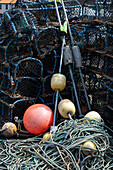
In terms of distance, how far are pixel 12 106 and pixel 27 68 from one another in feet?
2.75

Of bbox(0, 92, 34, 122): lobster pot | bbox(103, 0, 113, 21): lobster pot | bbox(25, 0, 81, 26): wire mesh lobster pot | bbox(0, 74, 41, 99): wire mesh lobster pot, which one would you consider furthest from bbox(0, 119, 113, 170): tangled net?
bbox(25, 0, 81, 26): wire mesh lobster pot

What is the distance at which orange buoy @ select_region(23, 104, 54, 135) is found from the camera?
14.7ft

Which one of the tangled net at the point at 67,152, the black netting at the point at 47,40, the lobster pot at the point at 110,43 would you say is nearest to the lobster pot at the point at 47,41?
the black netting at the point at 47,40

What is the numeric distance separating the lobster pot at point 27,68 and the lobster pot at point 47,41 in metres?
0.21

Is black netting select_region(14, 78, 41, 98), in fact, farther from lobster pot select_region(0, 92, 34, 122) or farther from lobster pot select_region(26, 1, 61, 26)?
lobster pot select_region(26, 1, 61, 26)

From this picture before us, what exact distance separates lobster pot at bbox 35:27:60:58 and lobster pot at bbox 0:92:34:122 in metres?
1.02

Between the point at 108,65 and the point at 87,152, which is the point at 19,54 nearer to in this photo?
the point at 108,65

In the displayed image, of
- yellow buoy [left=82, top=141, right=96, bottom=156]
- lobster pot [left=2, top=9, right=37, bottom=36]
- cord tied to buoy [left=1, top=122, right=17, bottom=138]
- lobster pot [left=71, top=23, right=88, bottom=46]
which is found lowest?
cord tied to buoy [left=1, top=122, right=17, bottom=138]

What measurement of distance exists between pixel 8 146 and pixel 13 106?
0.85 m

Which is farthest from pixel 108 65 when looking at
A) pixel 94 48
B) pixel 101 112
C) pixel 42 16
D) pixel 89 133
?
pixel 42 16

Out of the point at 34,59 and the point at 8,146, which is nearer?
the point at 8,146

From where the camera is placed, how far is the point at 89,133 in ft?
12.8

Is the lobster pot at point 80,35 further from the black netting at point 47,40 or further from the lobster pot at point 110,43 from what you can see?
the lobster pot at point 110,43

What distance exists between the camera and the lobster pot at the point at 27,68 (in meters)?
4.93
